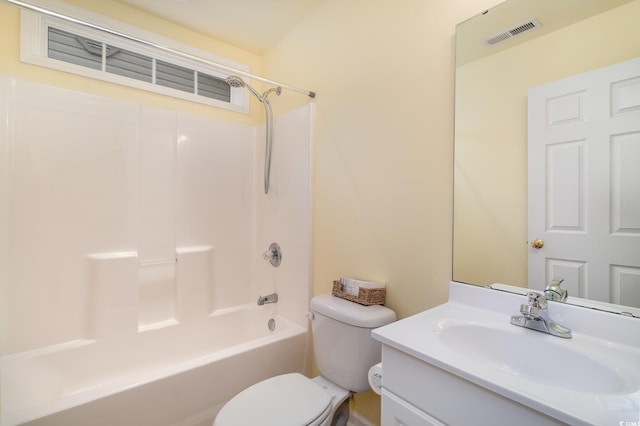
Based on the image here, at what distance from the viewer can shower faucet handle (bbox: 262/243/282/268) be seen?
2.16 metres

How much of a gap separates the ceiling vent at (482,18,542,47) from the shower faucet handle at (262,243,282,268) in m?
1.71

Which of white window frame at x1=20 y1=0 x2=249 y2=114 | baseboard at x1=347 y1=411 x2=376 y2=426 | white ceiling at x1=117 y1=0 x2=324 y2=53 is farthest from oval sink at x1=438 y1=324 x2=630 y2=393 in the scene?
white ceiling at x1=117 y1=0 x2=324 y2=53

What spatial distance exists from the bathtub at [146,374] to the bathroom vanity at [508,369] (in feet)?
3.11

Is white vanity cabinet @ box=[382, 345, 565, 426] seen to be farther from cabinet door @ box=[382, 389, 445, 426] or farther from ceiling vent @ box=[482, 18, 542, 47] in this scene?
ceiling vent @ box=[482, 18, 542, 47]

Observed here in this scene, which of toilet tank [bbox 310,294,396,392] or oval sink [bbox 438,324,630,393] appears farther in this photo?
toilet tank [bbox 310,294,396,392]

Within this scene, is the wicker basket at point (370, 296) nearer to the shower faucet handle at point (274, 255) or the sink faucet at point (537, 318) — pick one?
the sink faucet at point (537, 318)

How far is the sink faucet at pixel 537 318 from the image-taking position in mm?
888

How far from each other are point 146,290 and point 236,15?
1986 millimetres

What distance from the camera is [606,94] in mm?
891

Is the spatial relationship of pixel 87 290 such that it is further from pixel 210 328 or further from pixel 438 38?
pixel 438 38

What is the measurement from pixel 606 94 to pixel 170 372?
2.00 metres

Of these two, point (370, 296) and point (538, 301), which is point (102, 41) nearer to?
point (370, 296)

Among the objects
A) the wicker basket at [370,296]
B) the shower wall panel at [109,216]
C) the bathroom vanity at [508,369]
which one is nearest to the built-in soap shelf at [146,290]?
the shower wall panel at [109,216]

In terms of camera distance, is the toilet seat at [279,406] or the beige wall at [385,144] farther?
the beige wall at [385,144]
